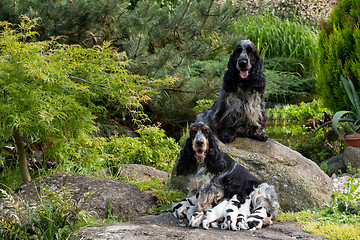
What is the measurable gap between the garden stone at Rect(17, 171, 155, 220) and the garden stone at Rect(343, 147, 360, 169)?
12.9 feet

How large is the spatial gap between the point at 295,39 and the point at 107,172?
32.8ft

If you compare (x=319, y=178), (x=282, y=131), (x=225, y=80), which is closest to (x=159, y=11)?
(x=282, y=131)

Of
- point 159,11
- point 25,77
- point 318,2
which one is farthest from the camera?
point 318,2

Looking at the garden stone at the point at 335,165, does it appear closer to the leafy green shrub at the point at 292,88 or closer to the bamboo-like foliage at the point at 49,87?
the bamboo-like foliage at the point at 49,87

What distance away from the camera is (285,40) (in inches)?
588

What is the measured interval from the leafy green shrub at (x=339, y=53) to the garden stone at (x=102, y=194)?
204 inches

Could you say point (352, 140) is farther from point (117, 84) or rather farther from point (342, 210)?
point (117, 84)

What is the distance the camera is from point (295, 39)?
14938 mm

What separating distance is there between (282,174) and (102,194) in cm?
228

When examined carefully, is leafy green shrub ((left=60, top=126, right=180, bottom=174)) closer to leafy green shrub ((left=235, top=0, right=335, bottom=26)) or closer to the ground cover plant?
the ground cover plant

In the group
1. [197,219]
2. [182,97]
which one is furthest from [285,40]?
[197,219]

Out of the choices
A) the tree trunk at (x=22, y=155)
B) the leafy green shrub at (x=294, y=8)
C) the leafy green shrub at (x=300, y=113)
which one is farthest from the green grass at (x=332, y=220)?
the leafy green shrub at (x=294, y=8)

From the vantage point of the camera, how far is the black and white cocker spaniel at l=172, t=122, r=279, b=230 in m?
4.16

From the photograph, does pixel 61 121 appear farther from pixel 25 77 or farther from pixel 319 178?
pixel 319 178
